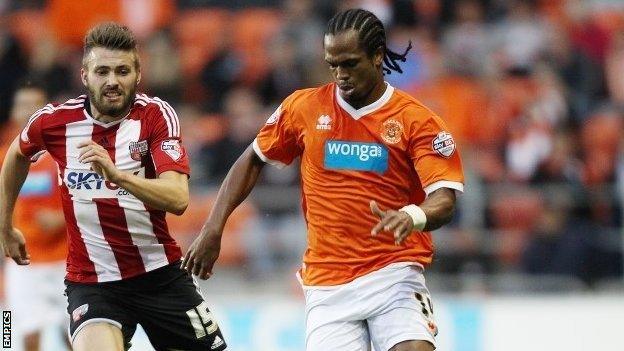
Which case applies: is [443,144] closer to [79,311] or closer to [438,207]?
[438,207]

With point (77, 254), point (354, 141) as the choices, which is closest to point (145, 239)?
point (77, 254)

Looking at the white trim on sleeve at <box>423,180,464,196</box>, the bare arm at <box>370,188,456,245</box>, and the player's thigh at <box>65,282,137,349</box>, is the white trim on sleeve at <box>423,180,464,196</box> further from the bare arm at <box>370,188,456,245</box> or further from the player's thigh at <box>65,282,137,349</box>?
the player's thigh at <box>65,282,137,349</box>

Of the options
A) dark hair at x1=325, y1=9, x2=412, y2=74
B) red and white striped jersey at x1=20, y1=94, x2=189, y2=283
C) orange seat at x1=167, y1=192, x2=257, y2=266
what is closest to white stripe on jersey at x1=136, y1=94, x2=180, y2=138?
red and white striped jersey at x1=20, y1=94, x2=189, y2=283

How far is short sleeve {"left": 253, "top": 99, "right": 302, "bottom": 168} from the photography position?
24.2ft

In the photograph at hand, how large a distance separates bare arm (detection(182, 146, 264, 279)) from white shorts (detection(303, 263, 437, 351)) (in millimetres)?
637

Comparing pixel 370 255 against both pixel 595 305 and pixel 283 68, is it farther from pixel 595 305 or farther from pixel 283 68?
pixel 283 68

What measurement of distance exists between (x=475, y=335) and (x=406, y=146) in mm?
5546

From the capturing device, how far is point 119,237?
24.4 ft

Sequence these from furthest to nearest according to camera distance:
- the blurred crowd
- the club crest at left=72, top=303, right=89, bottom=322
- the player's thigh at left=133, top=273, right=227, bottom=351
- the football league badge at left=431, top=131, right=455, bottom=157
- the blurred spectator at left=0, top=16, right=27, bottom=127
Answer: the blurred spectator at left=0, top=16, right=27, bottom=127 → the blurred crowd → the player's thigh at left=133, top=273, right=227, bottom=351 → the club crest at left=72, top=303, right=89, bottom=322 → the football league badge at left=431, top=131, right=455, bottom=157

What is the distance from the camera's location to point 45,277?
10.9 meters

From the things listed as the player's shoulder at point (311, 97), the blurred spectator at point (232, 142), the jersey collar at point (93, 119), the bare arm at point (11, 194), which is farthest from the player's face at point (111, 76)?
the blurred spectator at point (232, 142)

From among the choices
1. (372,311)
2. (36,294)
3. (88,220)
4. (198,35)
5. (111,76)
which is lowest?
(36,294)

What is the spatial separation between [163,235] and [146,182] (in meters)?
0.76

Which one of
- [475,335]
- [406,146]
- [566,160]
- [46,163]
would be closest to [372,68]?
[406,146]
